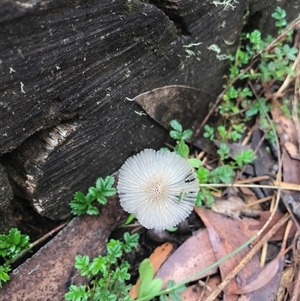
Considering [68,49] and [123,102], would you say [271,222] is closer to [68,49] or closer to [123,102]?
[123,102]

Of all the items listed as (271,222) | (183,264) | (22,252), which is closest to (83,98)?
(22,252)

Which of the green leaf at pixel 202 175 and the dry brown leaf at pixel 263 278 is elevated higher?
the green leaf at pixel 202 175

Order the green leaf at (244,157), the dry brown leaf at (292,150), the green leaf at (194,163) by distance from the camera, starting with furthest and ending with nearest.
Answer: the dry brown leaf at (292,150), the green leaf at (244,157), the green leaf at (194,163)

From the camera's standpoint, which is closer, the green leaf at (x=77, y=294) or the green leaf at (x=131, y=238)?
the green leaf at (x=77, y=294)

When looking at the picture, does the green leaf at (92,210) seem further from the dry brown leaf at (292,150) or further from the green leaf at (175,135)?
the dry brown leaf at (292,150)

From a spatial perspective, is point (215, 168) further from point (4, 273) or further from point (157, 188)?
point (4, 273)

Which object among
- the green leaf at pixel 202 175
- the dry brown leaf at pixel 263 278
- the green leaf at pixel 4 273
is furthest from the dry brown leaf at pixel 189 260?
the green leaf at pixel 4 273
